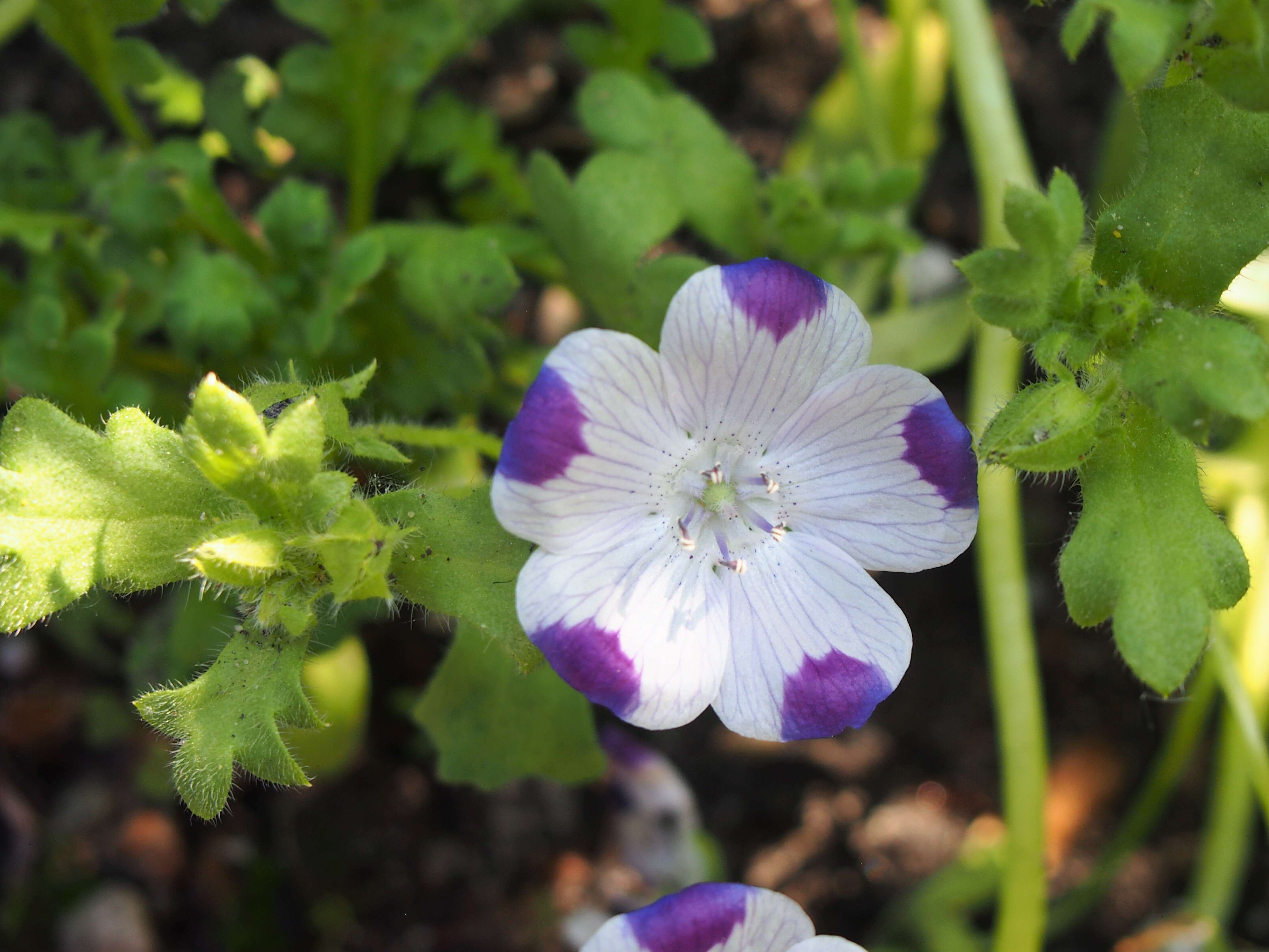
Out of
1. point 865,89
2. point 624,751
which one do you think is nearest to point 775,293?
point 624,751

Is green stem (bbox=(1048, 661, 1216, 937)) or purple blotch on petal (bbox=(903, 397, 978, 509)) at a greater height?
purple blotch on petal (bbox=(903, 397, 978, 509))

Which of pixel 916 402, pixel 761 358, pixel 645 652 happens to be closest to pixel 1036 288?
pixel 916 402

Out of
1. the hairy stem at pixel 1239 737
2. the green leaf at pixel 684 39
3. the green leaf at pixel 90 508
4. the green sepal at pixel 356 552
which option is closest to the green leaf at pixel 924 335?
the green leaf at pixel 684 39

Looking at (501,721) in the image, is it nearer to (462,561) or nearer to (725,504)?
(462,561)

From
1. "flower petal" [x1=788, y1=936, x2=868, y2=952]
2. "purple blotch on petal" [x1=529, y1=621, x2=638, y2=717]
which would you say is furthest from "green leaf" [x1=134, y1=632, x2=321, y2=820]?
"flower petal" [x1=788, y1=936, x2=868, y2=952]

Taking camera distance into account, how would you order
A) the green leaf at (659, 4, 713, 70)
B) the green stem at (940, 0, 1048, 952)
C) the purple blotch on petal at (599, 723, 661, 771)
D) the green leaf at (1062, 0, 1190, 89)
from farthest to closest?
the purple blotch on petal at (599, 723, 661, 771) → the green leaf at (659, 4, 713, 70) → the green stem at (940, 0, 1048, 952) → the green leaf at (1062, 0, 1190, 89)

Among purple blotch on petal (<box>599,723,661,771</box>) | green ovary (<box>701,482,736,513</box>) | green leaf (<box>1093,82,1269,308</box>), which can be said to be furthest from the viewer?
purple blotch on petal (<box>599,723,661,771</box>)

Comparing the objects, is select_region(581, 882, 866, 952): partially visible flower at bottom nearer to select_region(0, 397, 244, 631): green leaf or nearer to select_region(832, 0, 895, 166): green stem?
select_region(0, 397, 244, 631): green leaf
